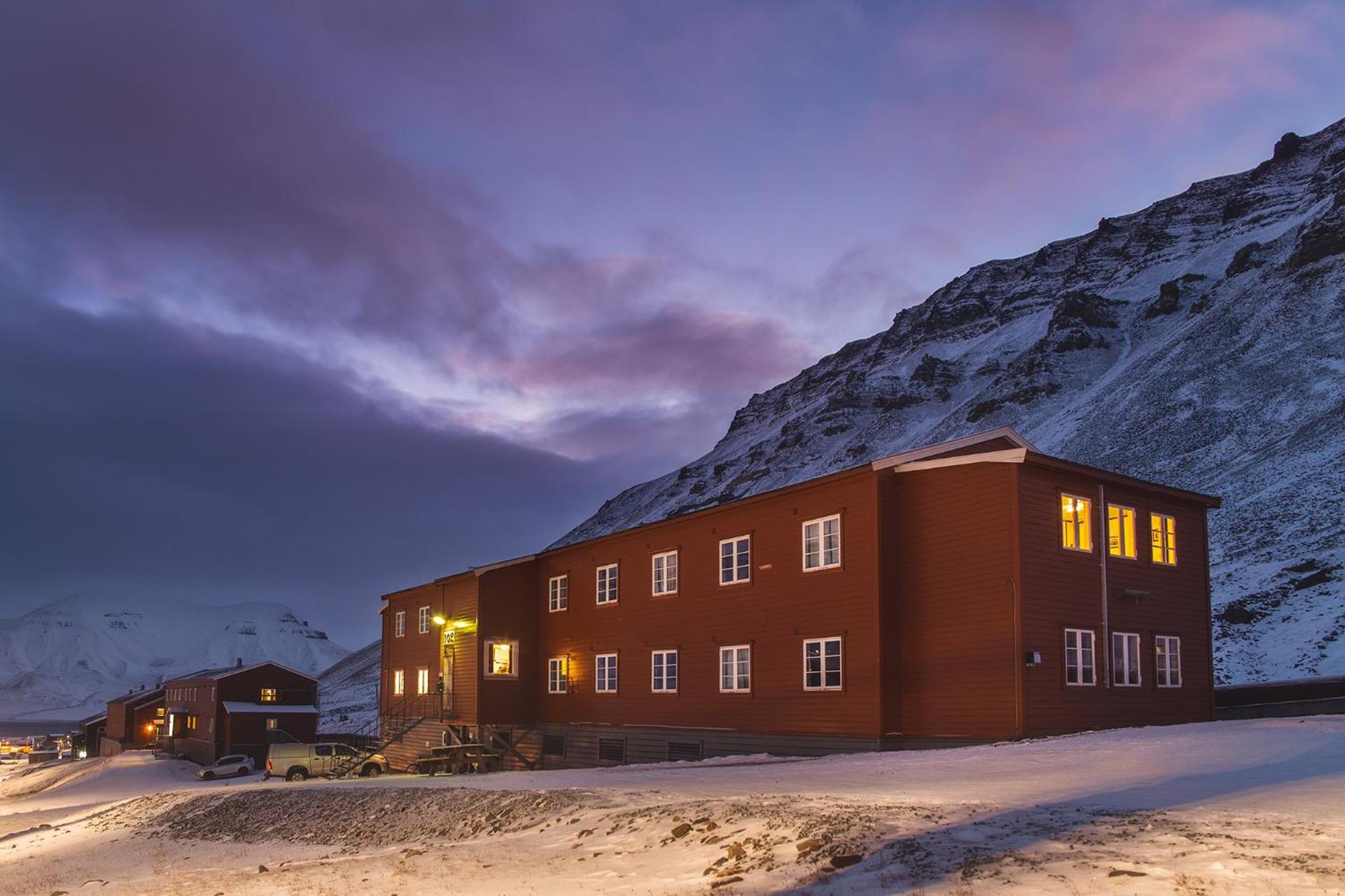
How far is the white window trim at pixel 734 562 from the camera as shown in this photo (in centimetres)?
3209

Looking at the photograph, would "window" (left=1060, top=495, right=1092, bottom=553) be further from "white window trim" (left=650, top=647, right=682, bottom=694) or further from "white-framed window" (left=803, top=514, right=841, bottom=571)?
"white window trim" (left=650, top=647, right=682, bottom=694)

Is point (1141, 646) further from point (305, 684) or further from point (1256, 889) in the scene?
point (305, 684)

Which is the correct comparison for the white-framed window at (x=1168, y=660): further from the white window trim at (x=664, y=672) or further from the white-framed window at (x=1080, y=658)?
the white window trim at (x=664, y=672)

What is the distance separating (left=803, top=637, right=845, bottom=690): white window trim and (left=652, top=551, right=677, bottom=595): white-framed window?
703 centimetres

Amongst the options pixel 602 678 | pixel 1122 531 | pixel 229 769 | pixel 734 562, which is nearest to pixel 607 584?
pixel 602 678

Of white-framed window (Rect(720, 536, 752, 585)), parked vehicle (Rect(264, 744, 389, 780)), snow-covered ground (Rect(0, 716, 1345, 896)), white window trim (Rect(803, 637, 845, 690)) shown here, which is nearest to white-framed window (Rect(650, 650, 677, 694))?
white-framed window (Rect(720, 536, 752, 585))

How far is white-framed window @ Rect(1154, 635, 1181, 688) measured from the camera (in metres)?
28.2

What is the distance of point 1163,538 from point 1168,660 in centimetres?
325

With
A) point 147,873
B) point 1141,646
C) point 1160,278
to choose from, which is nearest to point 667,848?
point 147,873

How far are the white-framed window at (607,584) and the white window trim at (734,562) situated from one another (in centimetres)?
668

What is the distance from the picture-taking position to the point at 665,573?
119 feet

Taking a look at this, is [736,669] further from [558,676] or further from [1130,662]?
[558,676]

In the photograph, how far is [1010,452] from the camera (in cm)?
2488

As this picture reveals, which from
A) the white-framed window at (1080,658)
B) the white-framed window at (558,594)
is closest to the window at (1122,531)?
the white-framed window at (1080,658)
